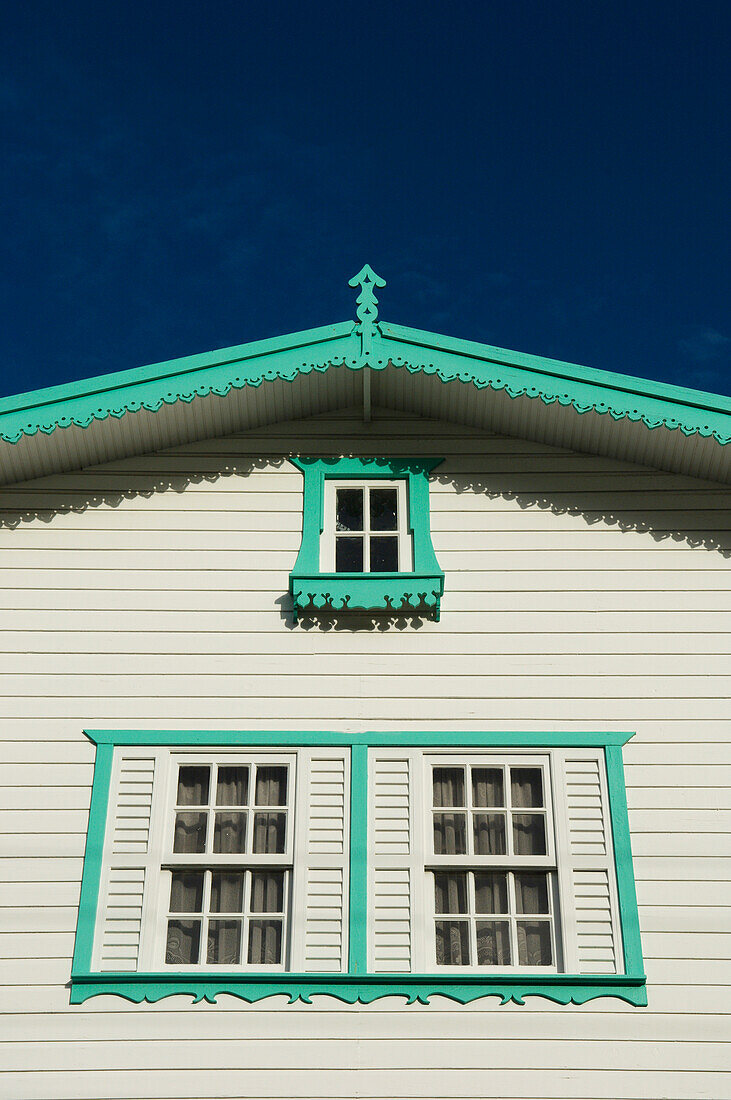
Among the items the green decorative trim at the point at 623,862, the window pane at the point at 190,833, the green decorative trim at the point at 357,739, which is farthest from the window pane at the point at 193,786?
the green decorative trim at the point at 623,862

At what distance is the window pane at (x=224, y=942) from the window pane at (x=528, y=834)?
212cm

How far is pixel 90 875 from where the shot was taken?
8445 mm

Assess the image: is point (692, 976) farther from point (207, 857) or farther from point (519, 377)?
point (519, 377)

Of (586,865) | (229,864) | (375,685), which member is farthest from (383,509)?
(586,865)

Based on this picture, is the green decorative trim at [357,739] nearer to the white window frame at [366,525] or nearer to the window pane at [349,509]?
the white window frame at [366,525]

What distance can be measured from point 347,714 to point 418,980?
2031 mm

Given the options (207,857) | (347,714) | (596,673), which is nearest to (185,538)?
(347,714)

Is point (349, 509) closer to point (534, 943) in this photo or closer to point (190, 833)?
point (190, 833)

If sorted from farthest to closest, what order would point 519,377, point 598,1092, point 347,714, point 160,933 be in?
point 519,377 → point 347,714 → point 160,933 → point 598,1092

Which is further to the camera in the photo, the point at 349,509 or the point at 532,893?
the point at 349,509

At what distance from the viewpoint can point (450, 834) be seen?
342 inches

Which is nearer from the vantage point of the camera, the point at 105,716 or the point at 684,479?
the point at 105,716

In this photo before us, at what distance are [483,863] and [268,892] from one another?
5.19 ft

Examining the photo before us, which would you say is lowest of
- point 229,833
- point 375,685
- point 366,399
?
point 229,833
